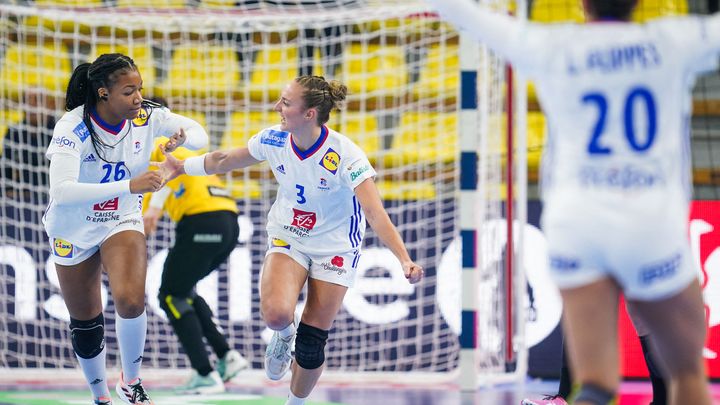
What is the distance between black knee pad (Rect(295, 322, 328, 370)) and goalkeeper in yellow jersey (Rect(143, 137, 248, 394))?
1951 millimetres

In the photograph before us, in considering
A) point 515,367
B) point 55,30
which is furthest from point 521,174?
point 55,30

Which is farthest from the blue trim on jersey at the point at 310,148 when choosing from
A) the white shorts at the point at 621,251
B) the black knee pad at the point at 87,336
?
the white shorts at the point at 621,251

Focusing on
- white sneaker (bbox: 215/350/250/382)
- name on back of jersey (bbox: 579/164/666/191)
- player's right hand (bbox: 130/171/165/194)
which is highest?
name on back of jersey (bbox: 579/164/666/191)

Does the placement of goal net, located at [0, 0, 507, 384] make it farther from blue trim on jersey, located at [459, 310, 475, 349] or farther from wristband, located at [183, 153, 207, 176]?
wristband, located at [183, 153, 207, 176]

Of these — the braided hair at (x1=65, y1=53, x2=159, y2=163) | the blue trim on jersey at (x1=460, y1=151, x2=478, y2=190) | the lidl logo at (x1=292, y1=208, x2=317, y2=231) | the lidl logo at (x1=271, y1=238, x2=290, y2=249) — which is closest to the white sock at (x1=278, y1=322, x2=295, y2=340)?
the lidl logo at (x1=271, y1=238, x2=290, y2=249)

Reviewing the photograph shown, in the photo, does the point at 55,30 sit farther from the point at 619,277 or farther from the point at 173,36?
the point at 619,277

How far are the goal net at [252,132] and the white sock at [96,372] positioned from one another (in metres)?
2.46

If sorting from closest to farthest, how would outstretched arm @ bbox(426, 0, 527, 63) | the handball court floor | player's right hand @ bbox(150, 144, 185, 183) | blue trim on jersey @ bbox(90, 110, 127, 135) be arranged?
outstretched arm @ bbox(426, 0, 527, 63), blue trim on jersey @ bbox(90, 110, 127, 135), player's right hand @ bbox(150, 144, 185, 183), the handball court floor

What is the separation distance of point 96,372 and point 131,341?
25 centimetres

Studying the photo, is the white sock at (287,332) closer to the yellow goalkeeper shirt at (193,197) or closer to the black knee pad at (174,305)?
the black knee pad at (174,305)

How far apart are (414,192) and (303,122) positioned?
147 inches

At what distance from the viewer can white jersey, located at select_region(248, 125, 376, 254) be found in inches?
205

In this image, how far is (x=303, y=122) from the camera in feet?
17.0

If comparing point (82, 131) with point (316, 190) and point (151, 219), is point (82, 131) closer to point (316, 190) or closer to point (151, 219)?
point (316, 190)
